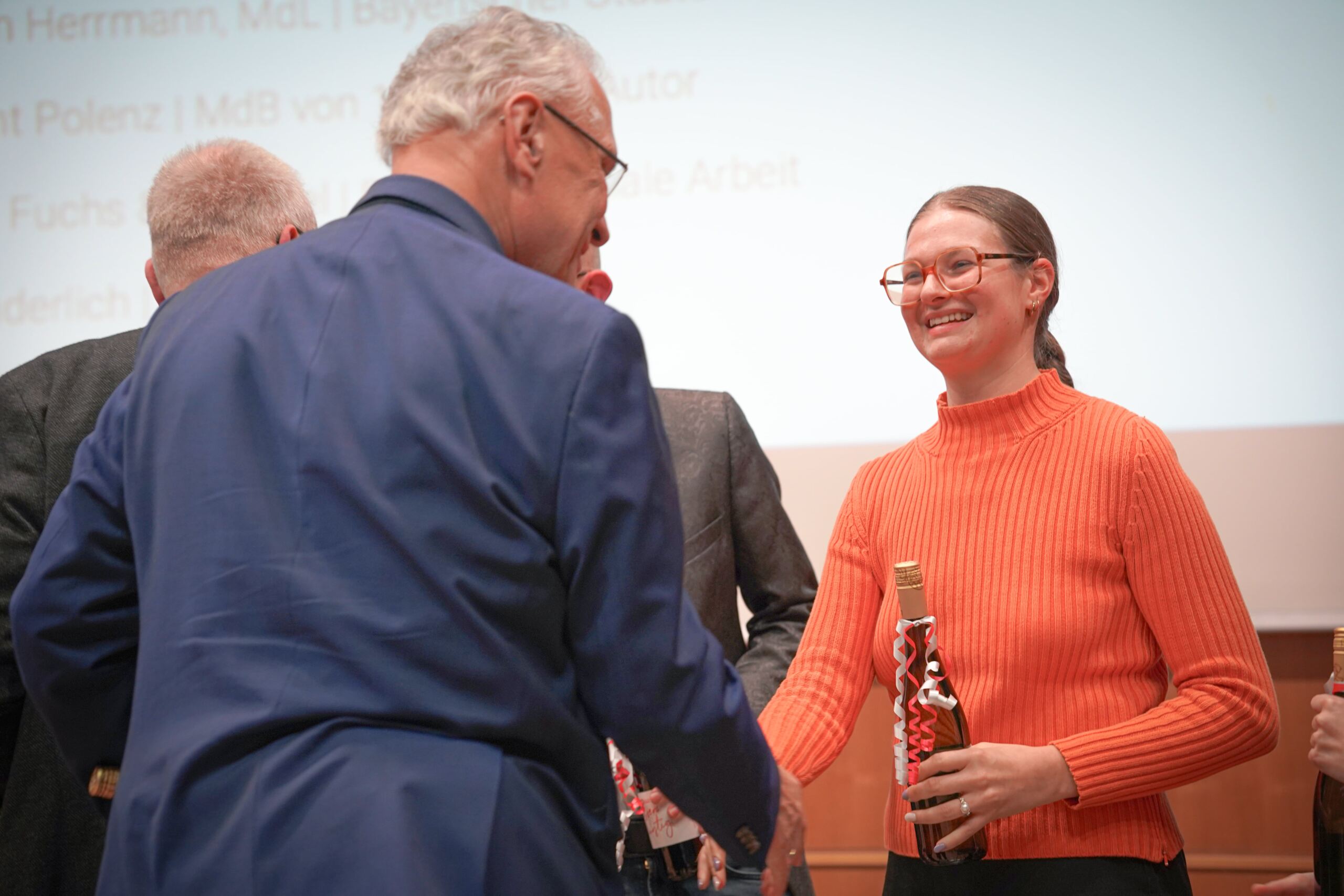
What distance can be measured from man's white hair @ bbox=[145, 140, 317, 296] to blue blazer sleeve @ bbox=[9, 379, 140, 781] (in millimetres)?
668

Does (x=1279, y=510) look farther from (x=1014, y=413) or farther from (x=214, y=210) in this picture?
(x=214, y=210)

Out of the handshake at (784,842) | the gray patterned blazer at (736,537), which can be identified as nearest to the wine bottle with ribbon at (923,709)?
the handshake at (784,842)

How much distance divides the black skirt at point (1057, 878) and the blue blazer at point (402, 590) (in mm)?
543

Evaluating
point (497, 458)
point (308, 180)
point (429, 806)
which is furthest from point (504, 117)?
point (308, 180)

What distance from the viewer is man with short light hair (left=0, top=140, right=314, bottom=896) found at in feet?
5.87

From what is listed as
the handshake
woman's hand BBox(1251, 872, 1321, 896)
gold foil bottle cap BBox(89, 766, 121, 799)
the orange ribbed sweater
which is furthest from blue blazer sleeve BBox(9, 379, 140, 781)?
woman's hand BBox(1251, 872, 1321, 896)

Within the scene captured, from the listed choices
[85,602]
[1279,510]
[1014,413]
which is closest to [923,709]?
[1014,413]

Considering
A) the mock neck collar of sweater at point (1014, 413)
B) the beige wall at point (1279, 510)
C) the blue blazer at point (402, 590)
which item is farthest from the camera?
the beige wall at point (1279, 510)

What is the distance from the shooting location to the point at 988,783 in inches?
53.1

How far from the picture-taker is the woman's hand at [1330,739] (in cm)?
144

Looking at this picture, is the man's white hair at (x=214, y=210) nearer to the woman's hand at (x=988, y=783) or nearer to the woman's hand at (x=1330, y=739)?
the woman's hand at (x=988, y=783)

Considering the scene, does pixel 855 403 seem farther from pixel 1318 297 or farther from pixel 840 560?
pixel 840 560

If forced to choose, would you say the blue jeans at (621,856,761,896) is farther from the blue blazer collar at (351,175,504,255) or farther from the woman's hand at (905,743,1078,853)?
the blue blazer collar at (351,175,504,255)

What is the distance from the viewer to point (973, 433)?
5.55 feet
